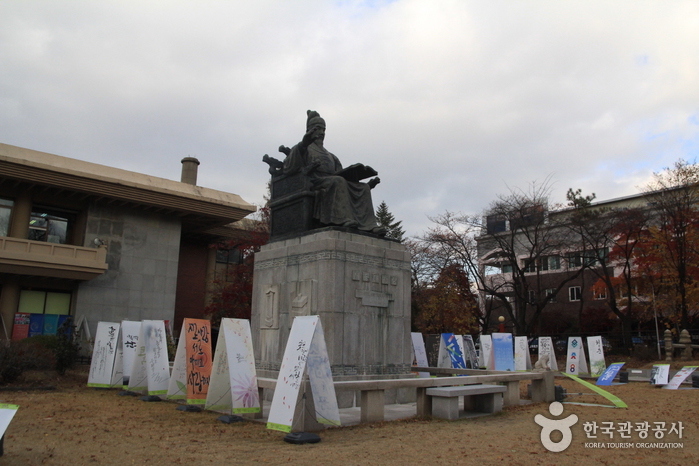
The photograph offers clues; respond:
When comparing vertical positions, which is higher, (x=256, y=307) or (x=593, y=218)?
(x=593, y=218)

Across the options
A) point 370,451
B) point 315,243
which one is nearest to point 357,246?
point 315,243

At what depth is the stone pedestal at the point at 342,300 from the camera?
9875 mm

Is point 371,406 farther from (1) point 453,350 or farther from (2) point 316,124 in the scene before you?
(1) point 453,350

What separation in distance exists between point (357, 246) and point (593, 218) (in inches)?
1103

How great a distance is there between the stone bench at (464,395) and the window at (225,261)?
85.0 feet

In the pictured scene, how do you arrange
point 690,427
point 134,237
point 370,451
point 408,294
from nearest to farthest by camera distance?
point 370,451
point 690,427
point 408,294
point 134,237

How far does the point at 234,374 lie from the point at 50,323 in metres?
22.0

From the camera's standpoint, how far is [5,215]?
2569 cm

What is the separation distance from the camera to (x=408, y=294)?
11320mm

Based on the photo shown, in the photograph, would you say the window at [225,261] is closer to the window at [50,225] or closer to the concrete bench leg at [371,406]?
the window at [50,225]

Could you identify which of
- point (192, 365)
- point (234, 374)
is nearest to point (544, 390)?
point (234, 374)

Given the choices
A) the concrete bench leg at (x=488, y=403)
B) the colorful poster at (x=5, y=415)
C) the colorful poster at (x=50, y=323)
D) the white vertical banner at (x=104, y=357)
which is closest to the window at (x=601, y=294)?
the concrete bench leg at (x=488, y=403)

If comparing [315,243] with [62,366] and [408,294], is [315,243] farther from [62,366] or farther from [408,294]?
[62,366]

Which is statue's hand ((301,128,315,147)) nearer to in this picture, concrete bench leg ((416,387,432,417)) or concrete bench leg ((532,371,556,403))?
concrete bench leg ((416,387,432,417))
